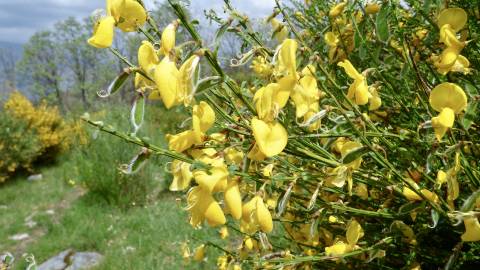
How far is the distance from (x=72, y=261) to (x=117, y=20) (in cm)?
345

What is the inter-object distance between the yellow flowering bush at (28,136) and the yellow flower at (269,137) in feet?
22.2

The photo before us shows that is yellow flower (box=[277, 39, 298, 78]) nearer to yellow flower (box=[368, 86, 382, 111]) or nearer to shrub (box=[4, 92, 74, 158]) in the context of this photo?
yellow flower (box=[368, 86, 382, 111])

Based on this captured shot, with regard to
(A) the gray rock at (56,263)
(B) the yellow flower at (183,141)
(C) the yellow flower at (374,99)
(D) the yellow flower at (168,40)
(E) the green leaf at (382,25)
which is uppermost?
(E) the green leaf at (382,25)

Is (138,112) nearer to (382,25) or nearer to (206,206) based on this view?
(206,206)

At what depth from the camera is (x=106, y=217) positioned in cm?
457

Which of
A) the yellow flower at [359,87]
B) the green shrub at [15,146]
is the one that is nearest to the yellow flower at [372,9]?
the yellow flower at [359,87]

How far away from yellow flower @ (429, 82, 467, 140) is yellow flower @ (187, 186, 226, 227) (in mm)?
370

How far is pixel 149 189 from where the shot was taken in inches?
207

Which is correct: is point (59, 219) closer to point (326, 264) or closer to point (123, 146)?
point (123, 146)

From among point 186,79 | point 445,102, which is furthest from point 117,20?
point 445,102

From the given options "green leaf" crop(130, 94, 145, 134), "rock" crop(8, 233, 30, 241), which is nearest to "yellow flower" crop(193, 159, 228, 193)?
"green leaf" crop(130, 94, 145, 134)

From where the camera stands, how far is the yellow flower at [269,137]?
0.59 meters

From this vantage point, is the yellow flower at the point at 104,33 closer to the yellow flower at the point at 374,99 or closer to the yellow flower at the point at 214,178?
the yellow flower at the point at 214,178

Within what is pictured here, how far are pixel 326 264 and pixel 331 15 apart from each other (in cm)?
66
